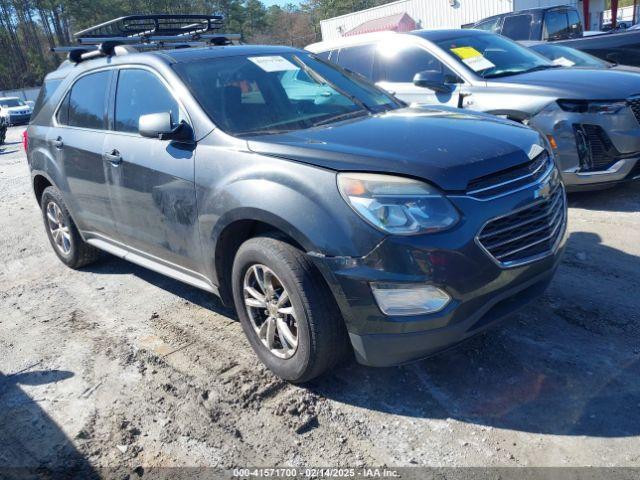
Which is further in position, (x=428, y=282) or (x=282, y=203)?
(x=282, y=203)

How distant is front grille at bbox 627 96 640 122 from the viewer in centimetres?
549

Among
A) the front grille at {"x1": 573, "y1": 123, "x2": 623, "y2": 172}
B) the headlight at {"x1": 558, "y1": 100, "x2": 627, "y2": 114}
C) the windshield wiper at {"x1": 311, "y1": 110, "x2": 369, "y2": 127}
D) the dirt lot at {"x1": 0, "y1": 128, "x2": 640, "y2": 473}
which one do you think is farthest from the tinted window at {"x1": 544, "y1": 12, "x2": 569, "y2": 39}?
the windshield wiper at {"x1": 311, "y1": 110, "x2": 369, "y2": 127}

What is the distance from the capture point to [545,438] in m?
2.65

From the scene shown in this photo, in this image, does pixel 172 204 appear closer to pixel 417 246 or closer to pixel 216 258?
pixel 216 258

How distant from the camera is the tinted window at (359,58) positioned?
709 centimetres

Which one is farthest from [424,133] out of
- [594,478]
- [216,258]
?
[594,478]

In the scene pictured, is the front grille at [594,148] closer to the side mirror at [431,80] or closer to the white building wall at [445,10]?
the side mirror at [431,80]

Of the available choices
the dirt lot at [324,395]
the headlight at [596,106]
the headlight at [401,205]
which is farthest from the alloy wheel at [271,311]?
the headlight at [596,106]

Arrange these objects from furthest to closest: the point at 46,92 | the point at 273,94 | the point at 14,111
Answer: the point at 14,111
the point at 46,92
the point at 273,94

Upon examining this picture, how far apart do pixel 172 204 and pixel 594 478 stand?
2.66 metres

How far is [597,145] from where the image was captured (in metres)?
5.49

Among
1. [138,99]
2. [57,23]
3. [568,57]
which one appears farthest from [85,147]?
[57,23]

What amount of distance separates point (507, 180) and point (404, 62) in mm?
4217

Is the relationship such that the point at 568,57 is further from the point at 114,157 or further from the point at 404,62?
the point at 114,157
